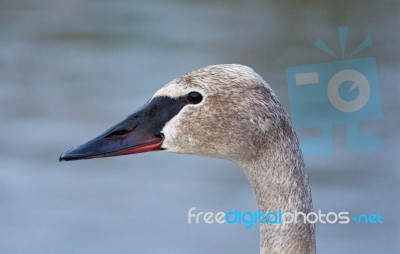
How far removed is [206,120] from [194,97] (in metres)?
0.08

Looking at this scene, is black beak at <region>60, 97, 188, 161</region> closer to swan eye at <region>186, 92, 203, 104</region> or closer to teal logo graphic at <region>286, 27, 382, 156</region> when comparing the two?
swan eye at <region>186, 92, 203, 104</region>

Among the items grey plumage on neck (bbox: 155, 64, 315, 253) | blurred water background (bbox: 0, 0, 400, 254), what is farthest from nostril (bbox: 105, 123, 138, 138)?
blurred water background (bbox: 0, 0, 400, 254)

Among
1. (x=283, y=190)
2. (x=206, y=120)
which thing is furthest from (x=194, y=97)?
(x=283, y=190)

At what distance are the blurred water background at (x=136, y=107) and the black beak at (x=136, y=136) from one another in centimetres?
299

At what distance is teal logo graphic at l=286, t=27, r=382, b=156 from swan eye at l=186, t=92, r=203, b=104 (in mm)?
3546

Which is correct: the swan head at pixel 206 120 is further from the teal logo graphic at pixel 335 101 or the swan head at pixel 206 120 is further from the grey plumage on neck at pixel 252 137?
the teal logo graphic at pixel 335 101

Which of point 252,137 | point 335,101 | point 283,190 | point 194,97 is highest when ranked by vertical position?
point 335,101

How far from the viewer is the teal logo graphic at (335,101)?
24.6 ft

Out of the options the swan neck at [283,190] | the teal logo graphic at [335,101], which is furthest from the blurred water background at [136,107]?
the swan neck at [283,190]

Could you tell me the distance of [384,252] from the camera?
6.62m

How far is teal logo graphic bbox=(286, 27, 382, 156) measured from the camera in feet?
24.6

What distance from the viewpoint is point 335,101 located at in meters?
7.74

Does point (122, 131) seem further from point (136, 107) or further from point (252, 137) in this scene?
point (136, 107)

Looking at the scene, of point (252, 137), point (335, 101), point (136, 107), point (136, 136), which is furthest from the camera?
point (136, 107)
